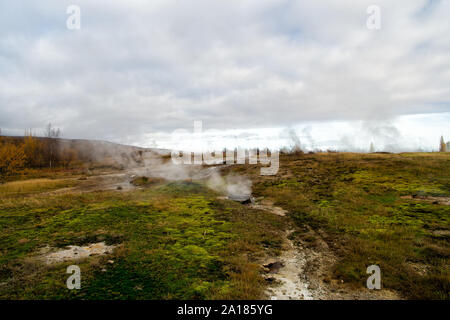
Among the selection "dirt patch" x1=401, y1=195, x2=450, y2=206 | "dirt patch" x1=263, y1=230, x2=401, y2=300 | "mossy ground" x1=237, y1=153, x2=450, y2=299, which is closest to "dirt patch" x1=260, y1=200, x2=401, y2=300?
"dirt patch" x1=263, y1=230, x2=401, y2=300

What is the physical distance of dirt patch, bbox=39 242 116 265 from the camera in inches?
327

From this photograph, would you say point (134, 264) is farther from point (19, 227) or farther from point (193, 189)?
point (193, 189)

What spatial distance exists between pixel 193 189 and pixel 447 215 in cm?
2075

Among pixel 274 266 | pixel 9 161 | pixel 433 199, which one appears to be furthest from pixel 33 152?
pixel 433 199

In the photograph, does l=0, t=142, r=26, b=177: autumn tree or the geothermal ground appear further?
l=0, t=142, r=26, b=177: autumn tree

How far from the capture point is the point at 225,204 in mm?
18000

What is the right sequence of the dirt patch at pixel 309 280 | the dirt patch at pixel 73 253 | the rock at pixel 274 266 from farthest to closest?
the dirt patch at pixel 73 253 < the rock at pixel 274 266 < the dirt patch at pixel 309 280

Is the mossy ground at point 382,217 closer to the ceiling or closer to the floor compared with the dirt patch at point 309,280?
closer to the ceiling

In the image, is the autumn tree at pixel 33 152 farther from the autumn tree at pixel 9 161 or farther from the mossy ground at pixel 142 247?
the mossy ground at pixel 142 247

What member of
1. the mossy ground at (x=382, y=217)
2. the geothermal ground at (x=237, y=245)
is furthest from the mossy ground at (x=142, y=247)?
the mossy ground at (x=382, y=217)

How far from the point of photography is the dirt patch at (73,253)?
8.30 meters

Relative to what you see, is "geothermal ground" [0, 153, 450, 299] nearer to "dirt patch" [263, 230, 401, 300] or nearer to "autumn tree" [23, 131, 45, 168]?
"dirt patch" [263, 230, 401, 300]

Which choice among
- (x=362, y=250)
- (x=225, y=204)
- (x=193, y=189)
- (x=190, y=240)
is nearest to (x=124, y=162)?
(x=193, y=189)

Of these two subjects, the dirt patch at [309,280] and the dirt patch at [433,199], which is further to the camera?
the dirt patch at [433,199]
